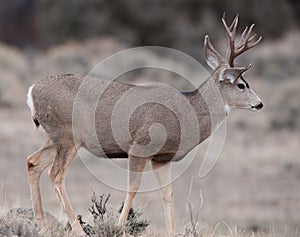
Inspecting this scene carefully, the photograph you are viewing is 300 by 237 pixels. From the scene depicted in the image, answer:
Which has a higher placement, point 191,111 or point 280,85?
point 280,85

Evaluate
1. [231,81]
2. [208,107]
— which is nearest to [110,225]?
[208,107]

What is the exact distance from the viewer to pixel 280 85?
32.2m

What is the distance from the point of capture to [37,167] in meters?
9.23

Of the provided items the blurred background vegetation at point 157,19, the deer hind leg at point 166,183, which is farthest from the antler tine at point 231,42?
the blurred background vegetation at point 157,19

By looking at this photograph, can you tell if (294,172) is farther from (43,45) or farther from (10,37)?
(10,37)

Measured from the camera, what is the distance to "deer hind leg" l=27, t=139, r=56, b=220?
358 inches

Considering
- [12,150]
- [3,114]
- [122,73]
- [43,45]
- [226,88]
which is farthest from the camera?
[43,45]

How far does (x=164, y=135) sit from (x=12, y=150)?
12.1 meters

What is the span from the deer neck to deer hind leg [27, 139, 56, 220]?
1.81 m

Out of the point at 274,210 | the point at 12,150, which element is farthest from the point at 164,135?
the point at 12,150

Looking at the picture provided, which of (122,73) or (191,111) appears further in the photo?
(122,73)

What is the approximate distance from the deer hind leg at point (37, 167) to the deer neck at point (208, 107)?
5.94 feet

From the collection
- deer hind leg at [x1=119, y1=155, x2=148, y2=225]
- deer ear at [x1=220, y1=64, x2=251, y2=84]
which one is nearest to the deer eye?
deer ear at [x1=220, y1=64, x2=251, y2=84]

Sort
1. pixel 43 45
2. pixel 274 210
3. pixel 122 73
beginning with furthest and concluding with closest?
pixel 43 45 → pixel 122 73 → pixel 274 210
